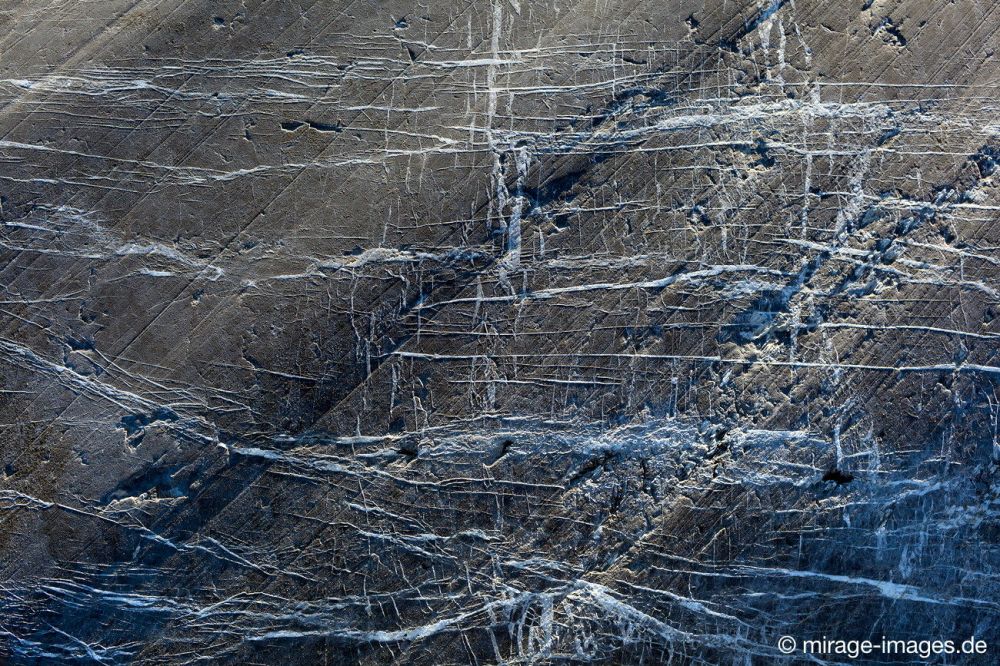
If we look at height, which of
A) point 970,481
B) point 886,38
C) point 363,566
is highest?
point 886,38

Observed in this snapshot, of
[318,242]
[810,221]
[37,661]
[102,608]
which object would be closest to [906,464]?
[810,221]

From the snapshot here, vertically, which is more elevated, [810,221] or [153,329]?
[810,221]

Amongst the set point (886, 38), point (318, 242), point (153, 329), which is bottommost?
point (153, 329)

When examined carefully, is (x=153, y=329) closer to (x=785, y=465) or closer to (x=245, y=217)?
(x=245, y=217)

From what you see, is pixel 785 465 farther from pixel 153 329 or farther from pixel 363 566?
pixel 153 329

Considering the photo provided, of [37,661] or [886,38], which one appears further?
[886,38]

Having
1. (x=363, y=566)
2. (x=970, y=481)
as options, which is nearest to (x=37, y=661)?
(x=363, y=566)
